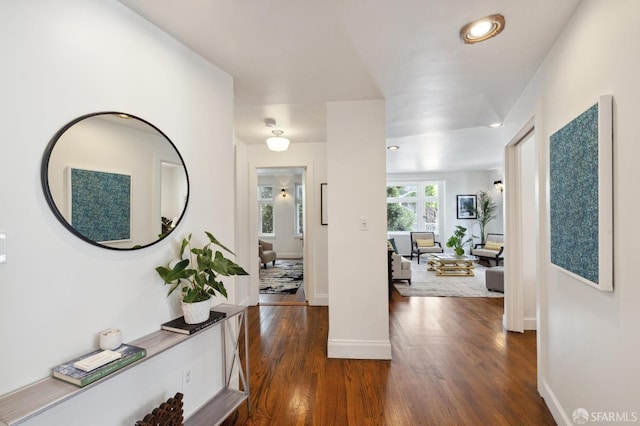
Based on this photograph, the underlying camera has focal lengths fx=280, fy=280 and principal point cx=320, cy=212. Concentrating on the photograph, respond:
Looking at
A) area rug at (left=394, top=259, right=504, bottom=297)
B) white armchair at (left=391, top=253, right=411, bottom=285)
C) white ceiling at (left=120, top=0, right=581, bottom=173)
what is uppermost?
white ceiling at (left=120, top=0, right=581, bottom=173)

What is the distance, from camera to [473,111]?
2.81 m

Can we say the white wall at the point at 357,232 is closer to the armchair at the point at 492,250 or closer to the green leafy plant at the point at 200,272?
the green leafy plant at the point at 200,272

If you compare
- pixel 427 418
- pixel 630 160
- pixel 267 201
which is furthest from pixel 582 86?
pixel 267 201

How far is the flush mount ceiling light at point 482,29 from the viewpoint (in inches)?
56.6

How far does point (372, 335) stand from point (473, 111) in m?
2.40

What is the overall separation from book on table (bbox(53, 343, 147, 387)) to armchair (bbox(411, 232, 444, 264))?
7.25m

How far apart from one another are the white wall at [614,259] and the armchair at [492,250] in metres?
5.38

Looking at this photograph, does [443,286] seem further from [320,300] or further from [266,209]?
[266,209]

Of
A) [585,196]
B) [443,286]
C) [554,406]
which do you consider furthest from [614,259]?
[443,286]

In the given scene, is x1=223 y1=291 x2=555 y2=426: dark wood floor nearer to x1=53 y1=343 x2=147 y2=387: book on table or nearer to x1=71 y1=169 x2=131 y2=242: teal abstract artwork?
x1=53 y1=343 x2=147 y2=387: book on table

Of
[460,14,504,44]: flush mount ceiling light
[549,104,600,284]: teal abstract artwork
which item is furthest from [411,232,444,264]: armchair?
[460,14,504,44]: flush mount ceiling light

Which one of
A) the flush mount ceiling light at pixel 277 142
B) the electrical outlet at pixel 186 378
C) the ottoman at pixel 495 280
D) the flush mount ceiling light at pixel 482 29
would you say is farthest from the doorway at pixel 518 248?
the electrical outlet at pixel 186 378

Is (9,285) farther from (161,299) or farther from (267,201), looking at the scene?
(267,201)

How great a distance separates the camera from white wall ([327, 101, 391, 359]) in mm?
2535
